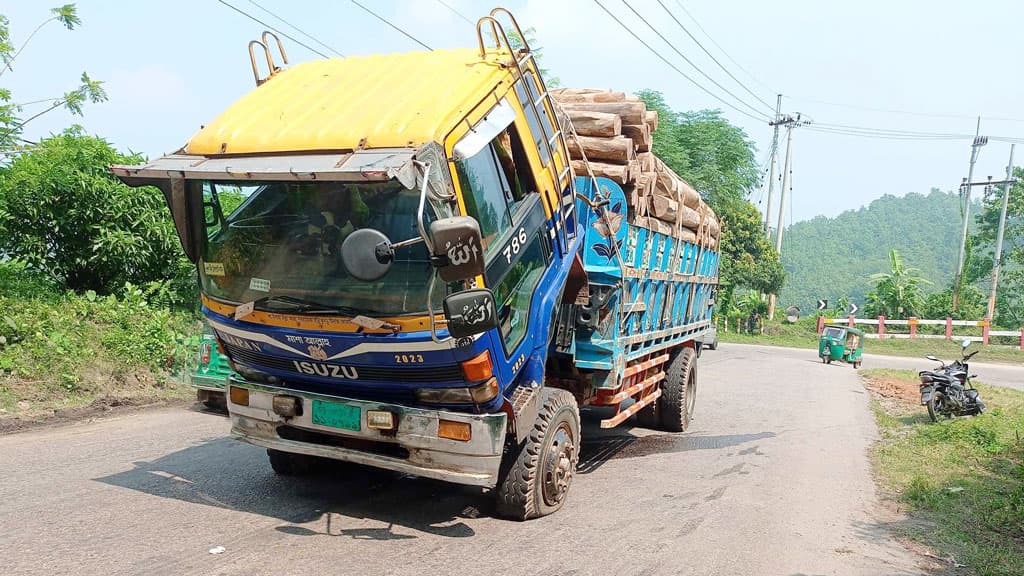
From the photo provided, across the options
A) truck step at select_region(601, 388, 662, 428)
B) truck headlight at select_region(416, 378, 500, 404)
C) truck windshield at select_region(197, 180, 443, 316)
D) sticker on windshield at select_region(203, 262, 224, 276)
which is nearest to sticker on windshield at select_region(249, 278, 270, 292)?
truck windshield at select_region(197, 180, 443, 316)

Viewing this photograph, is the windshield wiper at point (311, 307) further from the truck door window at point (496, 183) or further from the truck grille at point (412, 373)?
the truck door window at point (496, 183)

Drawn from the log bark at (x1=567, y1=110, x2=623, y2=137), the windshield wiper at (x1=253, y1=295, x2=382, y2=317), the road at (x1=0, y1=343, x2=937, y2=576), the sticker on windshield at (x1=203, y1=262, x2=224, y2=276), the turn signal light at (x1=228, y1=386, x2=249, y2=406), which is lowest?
the road at (x1=0, y1=343, x2=937, y2=576)

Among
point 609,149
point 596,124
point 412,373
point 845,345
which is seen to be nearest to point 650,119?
point 596,124

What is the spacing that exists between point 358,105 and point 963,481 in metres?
6.59

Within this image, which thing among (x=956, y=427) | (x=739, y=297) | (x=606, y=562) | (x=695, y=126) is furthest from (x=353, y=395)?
(x=739, y=297)

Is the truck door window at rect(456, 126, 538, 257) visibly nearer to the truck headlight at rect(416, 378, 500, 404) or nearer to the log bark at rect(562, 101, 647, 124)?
the truck headlight at rect(416, 378, 500, 404)

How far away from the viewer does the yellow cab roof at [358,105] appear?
14.7 feet

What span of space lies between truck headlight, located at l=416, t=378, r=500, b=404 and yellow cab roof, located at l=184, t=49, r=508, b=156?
→ 4.83 feet

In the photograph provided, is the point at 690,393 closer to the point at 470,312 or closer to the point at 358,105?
the point at 470,312

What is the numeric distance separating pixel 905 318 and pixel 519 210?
34324mm

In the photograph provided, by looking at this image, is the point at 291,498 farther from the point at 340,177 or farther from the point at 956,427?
the point at 956,427

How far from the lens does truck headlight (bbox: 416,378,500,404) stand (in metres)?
4.70

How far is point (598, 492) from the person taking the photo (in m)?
6.33

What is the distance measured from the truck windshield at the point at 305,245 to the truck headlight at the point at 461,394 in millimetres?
595
